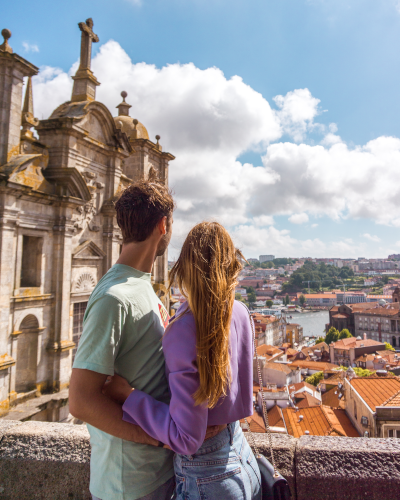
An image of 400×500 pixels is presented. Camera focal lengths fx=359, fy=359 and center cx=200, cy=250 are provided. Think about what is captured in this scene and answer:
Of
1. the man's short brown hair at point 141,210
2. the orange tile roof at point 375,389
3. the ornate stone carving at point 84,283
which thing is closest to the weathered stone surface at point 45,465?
the man's short brown hair at point 141,210

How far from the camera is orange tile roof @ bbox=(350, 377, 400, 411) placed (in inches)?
580

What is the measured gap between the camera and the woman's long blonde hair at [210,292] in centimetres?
139

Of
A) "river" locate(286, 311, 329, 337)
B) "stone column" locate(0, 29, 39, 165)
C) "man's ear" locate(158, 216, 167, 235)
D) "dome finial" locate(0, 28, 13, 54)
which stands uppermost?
"dome finial" locate(0, 28, 13, 54)

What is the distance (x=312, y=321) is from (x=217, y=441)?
11769 centimetres

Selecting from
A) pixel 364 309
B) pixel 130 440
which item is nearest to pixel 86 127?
pixel 130 440

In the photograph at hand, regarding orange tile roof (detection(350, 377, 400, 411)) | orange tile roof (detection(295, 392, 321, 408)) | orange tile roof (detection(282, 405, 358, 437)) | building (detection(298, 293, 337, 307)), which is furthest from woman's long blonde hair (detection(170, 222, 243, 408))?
building (detection(298, 293, 337, 307))

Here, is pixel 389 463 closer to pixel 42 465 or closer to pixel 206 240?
pixel 206 240

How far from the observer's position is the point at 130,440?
1516 mm

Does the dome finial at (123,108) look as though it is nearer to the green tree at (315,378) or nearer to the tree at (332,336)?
the green tree at (315,378)

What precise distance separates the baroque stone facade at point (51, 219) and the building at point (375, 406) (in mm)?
10017

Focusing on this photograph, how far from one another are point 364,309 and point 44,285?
73.3m

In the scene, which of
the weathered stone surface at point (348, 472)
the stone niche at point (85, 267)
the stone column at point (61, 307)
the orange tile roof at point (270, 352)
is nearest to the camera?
the weathered stone surface at point (348, 472)

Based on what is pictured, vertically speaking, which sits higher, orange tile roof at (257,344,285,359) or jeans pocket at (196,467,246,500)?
jeans pocket at (196,467,246,500)

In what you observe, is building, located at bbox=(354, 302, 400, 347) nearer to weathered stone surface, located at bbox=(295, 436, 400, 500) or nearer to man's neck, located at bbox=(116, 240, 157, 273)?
weathered stone surface, located at bbox=(295, 436, 400, 500)
